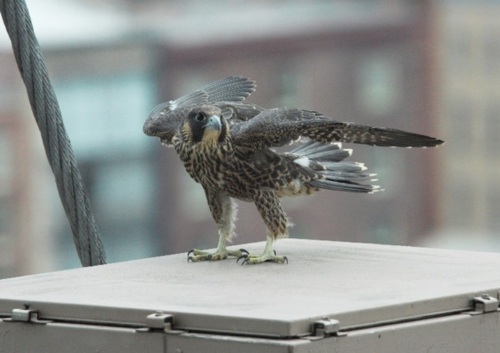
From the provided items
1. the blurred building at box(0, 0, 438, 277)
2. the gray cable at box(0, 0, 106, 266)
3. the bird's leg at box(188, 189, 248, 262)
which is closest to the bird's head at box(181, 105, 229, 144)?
the bird's leg at box(188, 189, 248, 262)

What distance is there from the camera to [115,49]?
37.8 ft

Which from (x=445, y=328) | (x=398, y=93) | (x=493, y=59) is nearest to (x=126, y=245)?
(x=398, y=93)

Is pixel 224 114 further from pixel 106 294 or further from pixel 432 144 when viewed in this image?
pixel 106 294

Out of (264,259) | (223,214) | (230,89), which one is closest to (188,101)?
(230,89)

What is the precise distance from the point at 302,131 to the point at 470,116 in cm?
1011

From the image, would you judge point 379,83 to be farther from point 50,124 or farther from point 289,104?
point 50,124

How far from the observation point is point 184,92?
10.2 metres

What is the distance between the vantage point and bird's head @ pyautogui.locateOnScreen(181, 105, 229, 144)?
1990 millimetres

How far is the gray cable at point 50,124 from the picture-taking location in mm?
2133

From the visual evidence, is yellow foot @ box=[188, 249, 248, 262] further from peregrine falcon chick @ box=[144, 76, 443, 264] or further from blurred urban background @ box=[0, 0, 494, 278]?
blurred urban background @ box=[0, 0, 494, 278]

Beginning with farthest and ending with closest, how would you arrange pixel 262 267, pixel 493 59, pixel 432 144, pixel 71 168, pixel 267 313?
pixel 493 59, pixel 71 168, pixel 432 144, pixel 262 267, pixel 267 313

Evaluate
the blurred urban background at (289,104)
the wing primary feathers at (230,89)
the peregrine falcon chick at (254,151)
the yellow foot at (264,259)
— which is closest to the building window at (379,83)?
the blurred urban background at (289,104)

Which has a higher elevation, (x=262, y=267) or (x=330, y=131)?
(x=330, y=131)

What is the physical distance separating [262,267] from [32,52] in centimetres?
62
